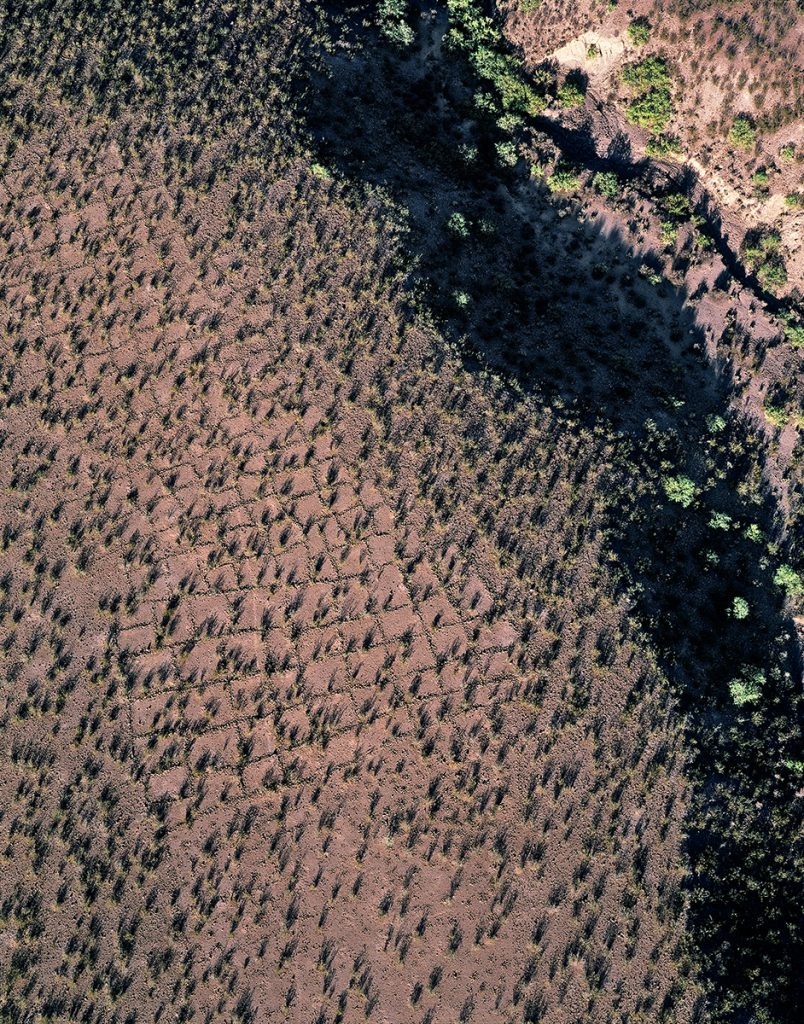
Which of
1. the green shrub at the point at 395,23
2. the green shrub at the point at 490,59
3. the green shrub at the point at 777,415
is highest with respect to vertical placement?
the green shrub at the point at 490,59

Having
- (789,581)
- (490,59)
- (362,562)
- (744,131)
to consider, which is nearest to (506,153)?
(490,59)

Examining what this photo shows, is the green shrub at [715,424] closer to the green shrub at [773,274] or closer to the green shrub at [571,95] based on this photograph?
the green shrub at [773,274]

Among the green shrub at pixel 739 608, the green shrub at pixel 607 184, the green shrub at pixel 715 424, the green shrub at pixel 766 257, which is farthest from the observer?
the green shrub at pixel 766 257

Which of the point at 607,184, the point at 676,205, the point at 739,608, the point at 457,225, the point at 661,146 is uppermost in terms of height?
the point at 661,146

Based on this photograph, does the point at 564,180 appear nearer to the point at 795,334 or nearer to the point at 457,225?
the point at 457,225

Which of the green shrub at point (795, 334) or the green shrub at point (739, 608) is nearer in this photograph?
the green shrub at point (739, 608)

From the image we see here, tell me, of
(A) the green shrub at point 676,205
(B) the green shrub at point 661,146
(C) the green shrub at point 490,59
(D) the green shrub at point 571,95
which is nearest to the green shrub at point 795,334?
(A) the green shrub at point 676,205

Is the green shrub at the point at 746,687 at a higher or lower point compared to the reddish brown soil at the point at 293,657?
higher
